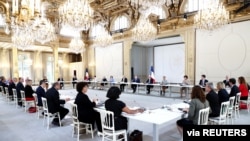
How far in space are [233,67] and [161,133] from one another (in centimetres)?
669

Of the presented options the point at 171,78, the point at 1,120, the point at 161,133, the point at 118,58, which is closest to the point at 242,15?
the point at 171,78

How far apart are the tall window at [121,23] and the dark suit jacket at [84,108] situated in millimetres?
10912

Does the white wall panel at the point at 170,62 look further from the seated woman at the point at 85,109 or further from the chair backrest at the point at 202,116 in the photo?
the seated woman at the point at 85,109

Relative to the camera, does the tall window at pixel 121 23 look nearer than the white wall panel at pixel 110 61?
Yes

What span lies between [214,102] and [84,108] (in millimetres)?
2693

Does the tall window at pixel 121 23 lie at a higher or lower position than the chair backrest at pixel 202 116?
higher

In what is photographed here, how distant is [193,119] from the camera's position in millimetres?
3098

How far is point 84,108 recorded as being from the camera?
3.70 m

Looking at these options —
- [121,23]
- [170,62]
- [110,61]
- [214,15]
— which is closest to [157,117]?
[214,15]

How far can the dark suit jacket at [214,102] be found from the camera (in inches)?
147

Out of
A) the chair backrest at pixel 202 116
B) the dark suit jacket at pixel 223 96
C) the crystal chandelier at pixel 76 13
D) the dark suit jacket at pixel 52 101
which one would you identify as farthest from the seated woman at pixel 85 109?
the dark suit jacket at pixel 223 96

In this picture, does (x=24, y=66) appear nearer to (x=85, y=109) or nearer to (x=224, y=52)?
(x=85, y=109)

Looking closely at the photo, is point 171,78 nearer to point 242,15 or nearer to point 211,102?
point 242,15

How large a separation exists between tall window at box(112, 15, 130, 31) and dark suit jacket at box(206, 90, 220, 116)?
10.9 metres
